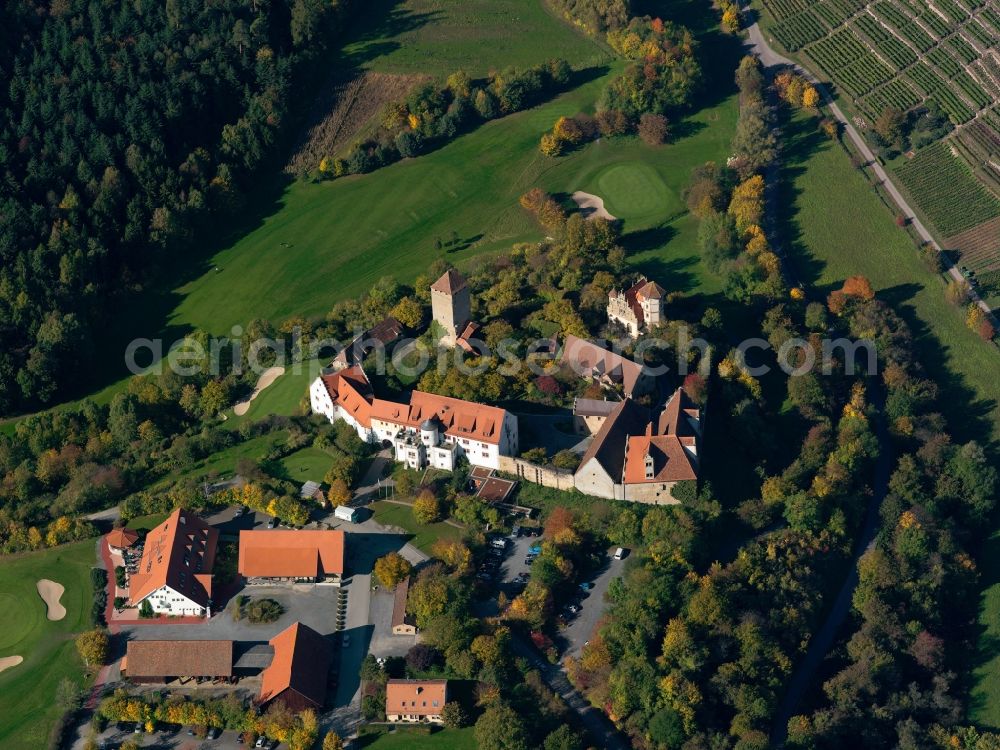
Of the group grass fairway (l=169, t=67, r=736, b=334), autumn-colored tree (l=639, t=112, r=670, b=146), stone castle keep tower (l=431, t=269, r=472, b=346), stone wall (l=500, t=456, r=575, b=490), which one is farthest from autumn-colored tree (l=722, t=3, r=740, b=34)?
stone wall (l=500, t=456, r=575, b=490)

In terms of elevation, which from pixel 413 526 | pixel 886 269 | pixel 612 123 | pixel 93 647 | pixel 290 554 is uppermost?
pixel 612 123

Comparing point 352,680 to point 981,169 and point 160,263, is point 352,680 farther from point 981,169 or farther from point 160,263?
point 981,169

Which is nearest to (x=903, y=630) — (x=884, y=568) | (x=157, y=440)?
(x=884, y=568)

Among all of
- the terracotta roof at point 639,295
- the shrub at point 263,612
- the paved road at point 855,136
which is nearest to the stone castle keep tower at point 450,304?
the terracotta roof at point 639,295

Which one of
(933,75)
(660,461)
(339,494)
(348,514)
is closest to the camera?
(660,461)

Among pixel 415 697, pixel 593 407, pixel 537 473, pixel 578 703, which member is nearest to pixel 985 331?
pixel 593 407

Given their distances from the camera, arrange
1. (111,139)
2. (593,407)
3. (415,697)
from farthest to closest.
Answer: (111,139)
(593,407)
(415,697)

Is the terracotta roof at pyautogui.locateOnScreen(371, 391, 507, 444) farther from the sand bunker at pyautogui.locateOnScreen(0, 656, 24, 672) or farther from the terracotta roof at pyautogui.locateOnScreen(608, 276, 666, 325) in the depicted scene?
the sand bunker at pyautogui.locateOnScreen(0, 656, 24, 672)

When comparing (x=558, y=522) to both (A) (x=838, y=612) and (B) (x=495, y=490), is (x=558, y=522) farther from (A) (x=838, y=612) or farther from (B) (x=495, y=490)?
(A) (x=838, y=612)
